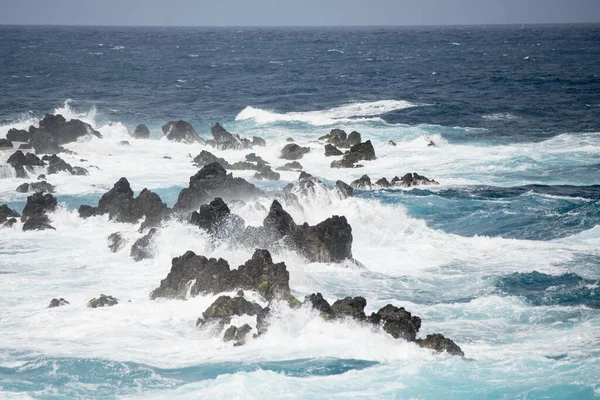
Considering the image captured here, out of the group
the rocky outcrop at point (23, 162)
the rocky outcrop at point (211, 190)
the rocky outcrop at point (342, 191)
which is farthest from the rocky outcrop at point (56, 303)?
the rocky outcrop at point (23, 162)

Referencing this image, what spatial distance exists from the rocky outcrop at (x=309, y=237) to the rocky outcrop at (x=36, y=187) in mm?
15819

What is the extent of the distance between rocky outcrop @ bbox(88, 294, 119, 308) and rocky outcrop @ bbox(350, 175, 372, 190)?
20314 millimetres

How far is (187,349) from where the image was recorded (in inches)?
866

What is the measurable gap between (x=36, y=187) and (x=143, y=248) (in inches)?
546

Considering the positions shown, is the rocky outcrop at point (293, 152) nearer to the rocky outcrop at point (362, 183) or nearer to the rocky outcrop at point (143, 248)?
the rocky outcrop at point (362, 183)

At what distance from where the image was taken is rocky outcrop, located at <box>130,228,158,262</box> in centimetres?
3031

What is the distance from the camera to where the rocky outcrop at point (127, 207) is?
33969 mm

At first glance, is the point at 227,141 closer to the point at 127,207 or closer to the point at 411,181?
the point at 411,181

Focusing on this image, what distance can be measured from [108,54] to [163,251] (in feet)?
382

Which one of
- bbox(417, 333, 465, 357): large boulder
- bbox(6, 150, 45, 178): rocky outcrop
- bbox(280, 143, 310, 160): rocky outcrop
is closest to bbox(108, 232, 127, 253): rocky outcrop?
bbox(417, 333, 465, 357): large boulder

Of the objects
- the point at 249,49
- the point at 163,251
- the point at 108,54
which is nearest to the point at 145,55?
the point at 108,54

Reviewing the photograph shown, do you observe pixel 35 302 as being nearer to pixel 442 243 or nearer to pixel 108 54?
pixel 442 243

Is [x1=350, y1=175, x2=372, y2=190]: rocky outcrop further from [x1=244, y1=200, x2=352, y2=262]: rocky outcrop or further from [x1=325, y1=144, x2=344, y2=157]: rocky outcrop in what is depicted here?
[x1=244, y1=200, x2=352, y2=262]: rocky outcrop

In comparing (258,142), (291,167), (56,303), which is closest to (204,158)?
(291,167)
